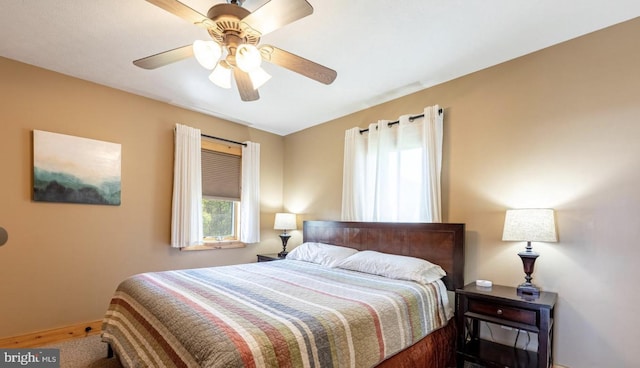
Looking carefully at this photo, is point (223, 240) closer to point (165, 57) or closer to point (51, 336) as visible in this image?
point (51, 336)

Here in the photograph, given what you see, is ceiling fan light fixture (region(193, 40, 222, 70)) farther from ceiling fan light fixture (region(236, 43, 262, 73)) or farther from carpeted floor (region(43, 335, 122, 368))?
carpeted floor (region(43, 335, 122, 368))

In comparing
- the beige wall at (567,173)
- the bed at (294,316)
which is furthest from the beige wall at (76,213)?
the beige wall at (567,173)

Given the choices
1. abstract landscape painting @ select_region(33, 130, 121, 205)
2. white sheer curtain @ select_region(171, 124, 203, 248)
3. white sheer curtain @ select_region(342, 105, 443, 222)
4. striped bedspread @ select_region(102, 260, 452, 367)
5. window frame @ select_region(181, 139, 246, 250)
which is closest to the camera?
striped bedspread @ select_region(102, 260, 452, 367)

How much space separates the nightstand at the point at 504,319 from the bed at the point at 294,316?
0.15 meters

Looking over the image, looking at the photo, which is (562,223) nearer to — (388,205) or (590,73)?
(590,73)

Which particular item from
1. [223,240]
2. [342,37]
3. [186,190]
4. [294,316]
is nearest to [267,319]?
[294,316]

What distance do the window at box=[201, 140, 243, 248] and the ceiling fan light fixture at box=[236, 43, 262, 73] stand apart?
2.44 meters

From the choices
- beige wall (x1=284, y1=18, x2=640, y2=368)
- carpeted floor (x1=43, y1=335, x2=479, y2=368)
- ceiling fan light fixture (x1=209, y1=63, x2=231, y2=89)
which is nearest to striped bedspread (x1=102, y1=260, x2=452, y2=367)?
carpeted floor (x1=43, y1=335, x2=479, y2=368)

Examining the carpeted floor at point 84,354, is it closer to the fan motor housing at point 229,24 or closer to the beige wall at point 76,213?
the beige wall at point 76,213

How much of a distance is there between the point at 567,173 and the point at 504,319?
3.93 ft

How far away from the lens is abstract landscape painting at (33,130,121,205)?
278cm

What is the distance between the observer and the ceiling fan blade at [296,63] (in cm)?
187

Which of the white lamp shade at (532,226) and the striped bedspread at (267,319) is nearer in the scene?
the striped bedspread at (267,319)

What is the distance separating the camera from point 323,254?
327cm
